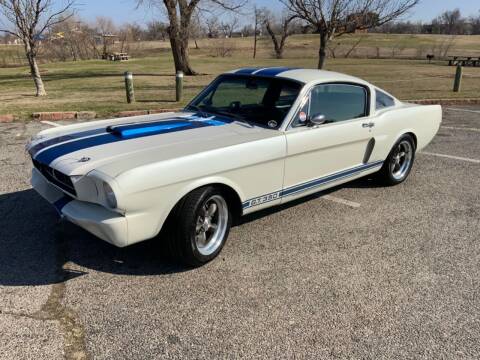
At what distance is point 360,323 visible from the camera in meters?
2.92

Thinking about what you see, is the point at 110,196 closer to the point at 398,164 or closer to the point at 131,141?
the point at 131,141

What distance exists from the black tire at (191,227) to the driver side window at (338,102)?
1.45 m

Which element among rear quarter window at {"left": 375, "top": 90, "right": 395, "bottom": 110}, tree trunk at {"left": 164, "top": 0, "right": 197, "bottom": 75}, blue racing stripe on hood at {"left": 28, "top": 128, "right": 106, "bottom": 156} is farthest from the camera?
tree trunk at {"left": 164, "top": 0, "right": 197, "bottom": 75}

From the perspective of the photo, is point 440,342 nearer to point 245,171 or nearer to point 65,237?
point 245,171

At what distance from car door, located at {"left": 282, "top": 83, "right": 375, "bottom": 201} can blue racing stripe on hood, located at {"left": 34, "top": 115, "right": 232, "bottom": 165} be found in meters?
0.74

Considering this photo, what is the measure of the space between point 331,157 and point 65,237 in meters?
2.63

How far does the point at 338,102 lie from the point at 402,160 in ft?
5.49

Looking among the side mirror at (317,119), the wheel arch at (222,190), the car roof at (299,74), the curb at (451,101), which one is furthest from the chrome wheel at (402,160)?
the curb at (451,101)

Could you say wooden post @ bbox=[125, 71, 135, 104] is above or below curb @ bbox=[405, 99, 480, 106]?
above

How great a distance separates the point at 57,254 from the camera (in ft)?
12.2

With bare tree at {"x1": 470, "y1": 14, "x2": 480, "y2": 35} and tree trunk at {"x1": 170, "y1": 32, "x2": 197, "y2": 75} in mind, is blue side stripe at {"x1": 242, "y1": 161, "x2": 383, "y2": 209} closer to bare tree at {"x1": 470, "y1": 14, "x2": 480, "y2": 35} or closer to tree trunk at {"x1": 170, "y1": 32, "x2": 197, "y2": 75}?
tree trunk at {"x1": 170, "y1": 32, "x2": 197, "y2": 75}

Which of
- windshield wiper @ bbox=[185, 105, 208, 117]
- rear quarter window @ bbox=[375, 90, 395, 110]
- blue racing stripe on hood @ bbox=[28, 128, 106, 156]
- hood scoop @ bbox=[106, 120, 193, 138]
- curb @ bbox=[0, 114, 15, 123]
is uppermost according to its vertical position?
rear quarter window @ bbox=[375, 90, 395, 110]

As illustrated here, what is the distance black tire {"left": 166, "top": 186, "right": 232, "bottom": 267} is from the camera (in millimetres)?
3277

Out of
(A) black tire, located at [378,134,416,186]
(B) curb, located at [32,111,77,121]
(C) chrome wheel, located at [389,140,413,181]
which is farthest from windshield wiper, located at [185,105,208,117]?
(B) curb, located at [32,111,77,121]
